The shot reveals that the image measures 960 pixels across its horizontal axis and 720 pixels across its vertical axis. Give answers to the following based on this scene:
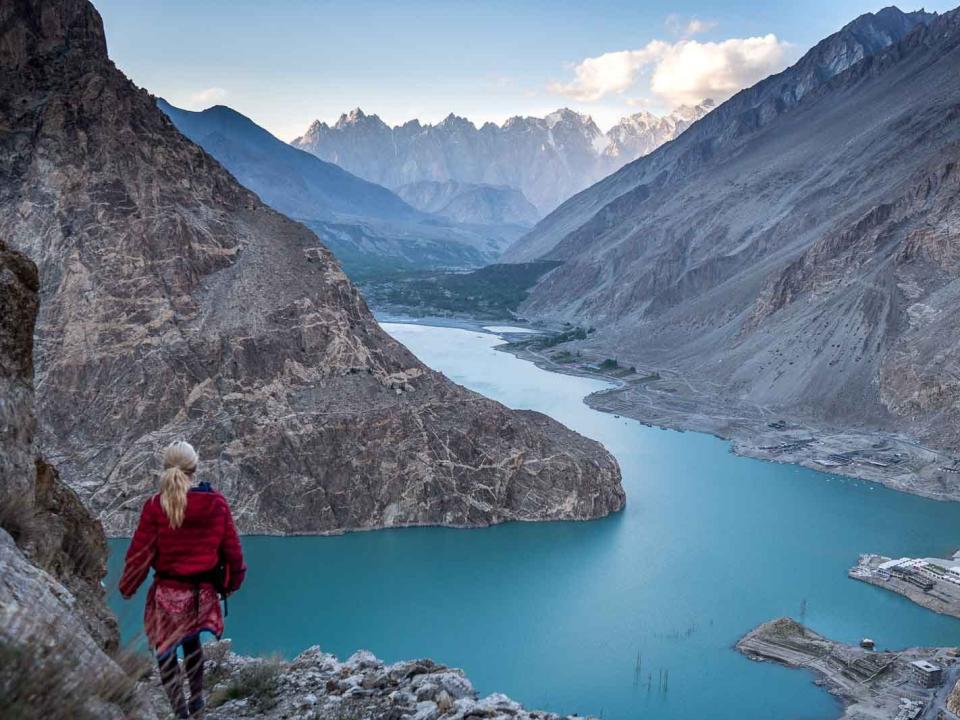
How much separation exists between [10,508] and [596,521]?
1280 inches

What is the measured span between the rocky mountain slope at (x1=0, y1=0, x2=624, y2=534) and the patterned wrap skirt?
29.1 m

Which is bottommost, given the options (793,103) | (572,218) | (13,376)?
(13,376)

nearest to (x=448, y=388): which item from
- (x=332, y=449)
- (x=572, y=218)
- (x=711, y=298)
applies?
(x=332, y=449)

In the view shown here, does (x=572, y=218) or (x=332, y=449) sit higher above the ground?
(x=572, y=218)

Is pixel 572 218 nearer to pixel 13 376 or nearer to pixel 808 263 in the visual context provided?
pixel 808 263

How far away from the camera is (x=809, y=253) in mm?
72875

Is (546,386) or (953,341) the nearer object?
(953,341)

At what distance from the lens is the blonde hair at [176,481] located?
5316 millimetres

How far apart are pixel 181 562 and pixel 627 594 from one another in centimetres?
2598

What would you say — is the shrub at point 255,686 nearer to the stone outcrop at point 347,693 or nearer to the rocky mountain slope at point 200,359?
the stone outcrop at point 347,693

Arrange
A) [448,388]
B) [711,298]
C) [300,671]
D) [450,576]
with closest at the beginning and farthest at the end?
[300,671] < [450,576] < [448,388] < [711,298]

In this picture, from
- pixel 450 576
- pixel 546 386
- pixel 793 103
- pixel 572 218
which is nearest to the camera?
pixel 450 576

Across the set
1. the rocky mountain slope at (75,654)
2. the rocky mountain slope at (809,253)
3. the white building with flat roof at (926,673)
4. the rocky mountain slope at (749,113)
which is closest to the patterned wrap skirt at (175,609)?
the rocky mountain slope at (75,654)

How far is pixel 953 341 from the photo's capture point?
176 ft
